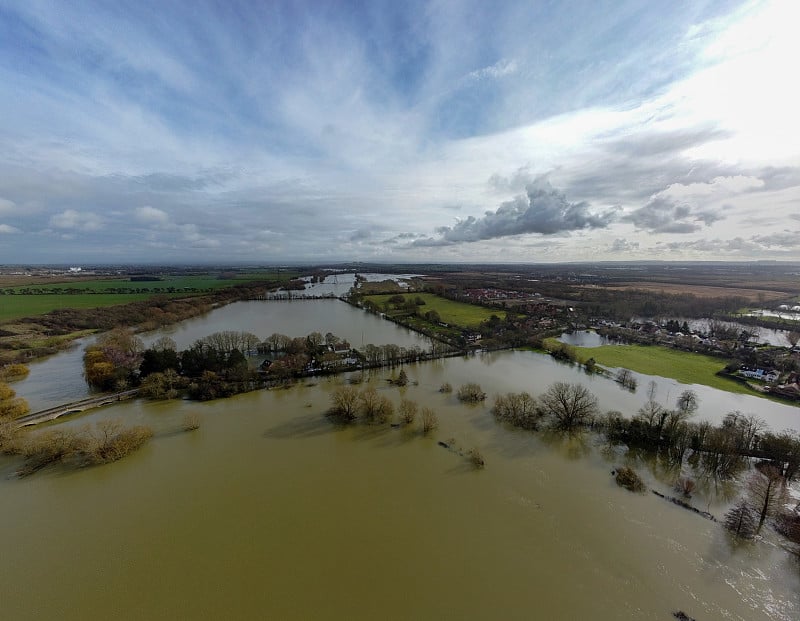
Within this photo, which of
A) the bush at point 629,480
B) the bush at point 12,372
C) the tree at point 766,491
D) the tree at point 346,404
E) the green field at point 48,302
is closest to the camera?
the tree at point 766,491

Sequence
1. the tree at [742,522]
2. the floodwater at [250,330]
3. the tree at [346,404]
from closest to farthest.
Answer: the tree at [742,522] → the tree at [346,404] → the floodwater at [250,330]

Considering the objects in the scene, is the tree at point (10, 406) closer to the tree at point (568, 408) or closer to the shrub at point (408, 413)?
the shrub at point (408, 413)

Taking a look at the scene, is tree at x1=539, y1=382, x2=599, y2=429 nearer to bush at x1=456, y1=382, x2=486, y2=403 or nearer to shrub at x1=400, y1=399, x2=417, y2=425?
bush at x1=456, y1=382, x2=486, y2=403

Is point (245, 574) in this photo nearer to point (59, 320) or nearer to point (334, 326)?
point (334, 326)

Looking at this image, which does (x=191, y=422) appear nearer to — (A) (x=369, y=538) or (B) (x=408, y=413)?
(B) (x=408, y=413)

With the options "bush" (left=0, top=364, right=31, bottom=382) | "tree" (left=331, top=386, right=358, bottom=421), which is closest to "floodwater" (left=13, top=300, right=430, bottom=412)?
"bush" (left=0, top=364, right=31, bottom=382)

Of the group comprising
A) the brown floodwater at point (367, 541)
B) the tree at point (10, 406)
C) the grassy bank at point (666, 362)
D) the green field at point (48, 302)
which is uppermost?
the green field at point (48, 302)

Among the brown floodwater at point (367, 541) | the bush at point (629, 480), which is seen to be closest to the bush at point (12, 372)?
the brown floodwater at point (367, 541)
